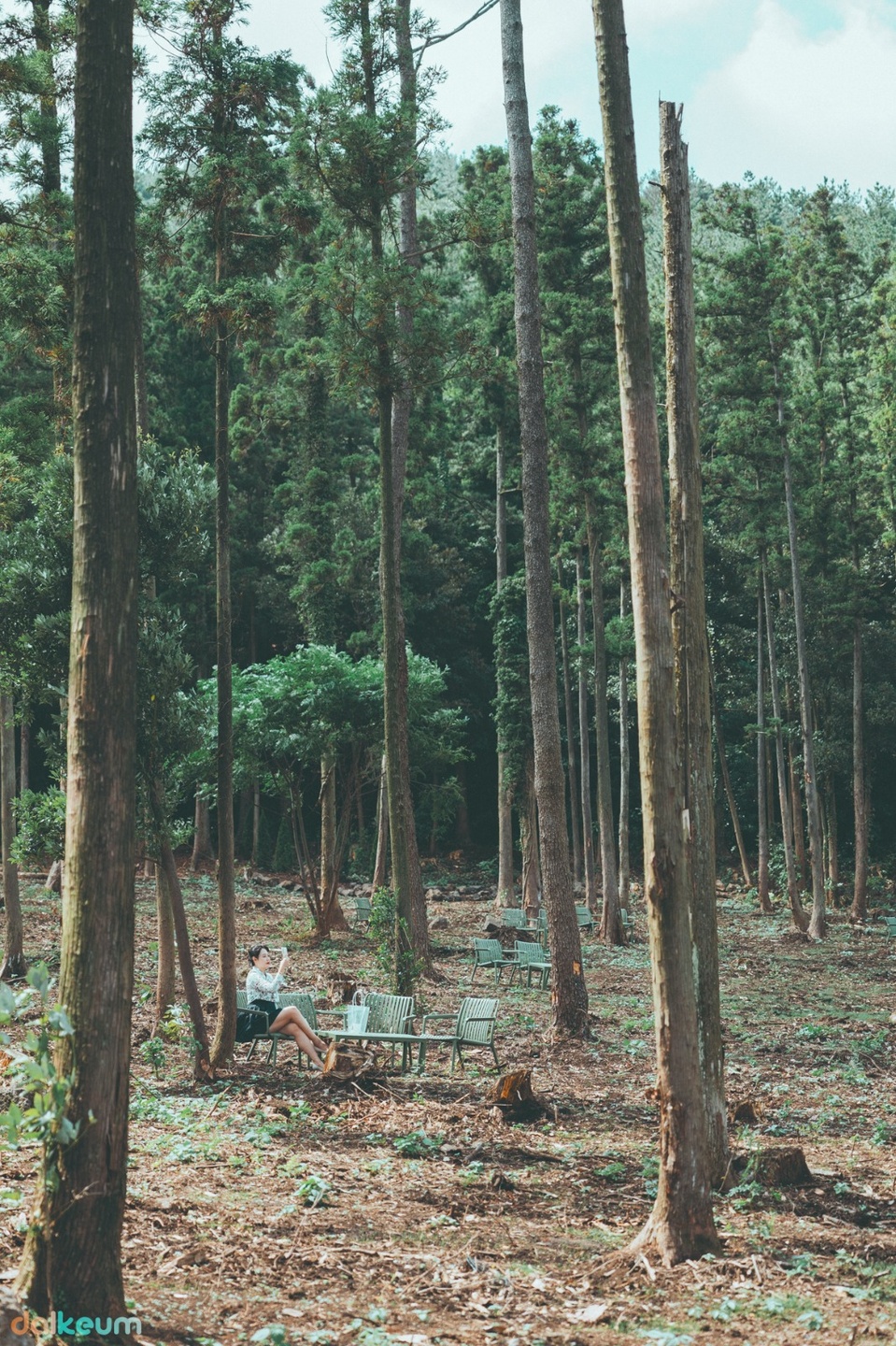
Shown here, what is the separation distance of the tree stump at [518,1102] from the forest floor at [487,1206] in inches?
5.7

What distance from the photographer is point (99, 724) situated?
495 centimetres

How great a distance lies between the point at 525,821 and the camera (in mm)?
30109

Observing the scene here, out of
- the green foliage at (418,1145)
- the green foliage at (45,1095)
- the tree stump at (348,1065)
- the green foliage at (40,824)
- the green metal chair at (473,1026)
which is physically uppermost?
the green foliage at (40,824)

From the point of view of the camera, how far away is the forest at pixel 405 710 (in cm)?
516

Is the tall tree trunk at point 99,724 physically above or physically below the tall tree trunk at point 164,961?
above

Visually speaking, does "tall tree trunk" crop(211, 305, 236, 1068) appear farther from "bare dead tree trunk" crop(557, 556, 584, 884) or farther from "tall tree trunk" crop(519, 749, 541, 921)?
"tall tree trunk" crop(519, 749, 541, 921)

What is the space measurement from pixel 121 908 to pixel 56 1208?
1099 millimetres

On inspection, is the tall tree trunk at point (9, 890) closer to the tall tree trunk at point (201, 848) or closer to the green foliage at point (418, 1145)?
the green foliage at point (418, 1145)

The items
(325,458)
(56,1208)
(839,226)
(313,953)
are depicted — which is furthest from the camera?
(325,458)

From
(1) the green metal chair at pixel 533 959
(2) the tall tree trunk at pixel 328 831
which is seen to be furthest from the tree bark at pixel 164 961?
(2) the tall tree trunk at pixel 328 831

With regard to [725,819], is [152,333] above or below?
above

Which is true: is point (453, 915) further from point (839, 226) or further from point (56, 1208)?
point (56, 1208)

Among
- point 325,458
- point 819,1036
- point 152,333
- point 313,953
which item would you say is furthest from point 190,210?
point 152,333

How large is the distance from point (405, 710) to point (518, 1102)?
8.01 m
